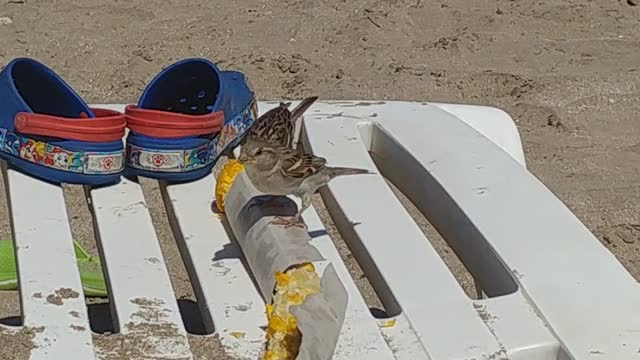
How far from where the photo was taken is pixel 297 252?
1.38 metres

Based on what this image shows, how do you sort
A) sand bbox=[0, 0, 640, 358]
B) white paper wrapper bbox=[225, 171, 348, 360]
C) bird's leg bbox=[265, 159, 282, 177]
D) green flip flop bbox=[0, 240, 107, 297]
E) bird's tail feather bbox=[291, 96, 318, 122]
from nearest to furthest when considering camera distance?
1. white paper wrapper bbox=[225, 171, 348, 360]
2. bird's leg bbox=[265, 159, 282, 177]
3. bird's tail feather bbox=[291, 96, 318, 122]
4. green flip flop bbox=[0, 240, 107, 297]
5. sand bbox=[0, 0, 640, 358]

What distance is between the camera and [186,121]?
5.28ft

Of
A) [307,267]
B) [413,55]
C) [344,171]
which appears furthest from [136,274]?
[413,55]

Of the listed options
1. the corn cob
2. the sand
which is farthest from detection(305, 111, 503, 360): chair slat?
the sand

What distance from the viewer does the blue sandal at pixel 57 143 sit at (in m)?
1.55

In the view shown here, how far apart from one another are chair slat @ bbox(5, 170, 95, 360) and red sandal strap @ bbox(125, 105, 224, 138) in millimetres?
133

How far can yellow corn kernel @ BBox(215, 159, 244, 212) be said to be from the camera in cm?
157

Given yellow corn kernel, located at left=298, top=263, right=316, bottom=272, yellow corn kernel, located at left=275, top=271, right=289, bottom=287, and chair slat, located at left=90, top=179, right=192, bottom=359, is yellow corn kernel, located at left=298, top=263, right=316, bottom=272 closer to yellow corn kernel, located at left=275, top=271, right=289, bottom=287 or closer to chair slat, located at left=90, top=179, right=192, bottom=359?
yellow corn kernel, located at left=275, top=271, right=289, bottom=287

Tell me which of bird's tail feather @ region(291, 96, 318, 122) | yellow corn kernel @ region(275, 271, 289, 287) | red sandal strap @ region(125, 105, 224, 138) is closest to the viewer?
yellow corn kernel @ region(275, 271, 289, 287)

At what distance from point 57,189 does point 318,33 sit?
1640 mm

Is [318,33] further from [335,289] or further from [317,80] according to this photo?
[335,289]

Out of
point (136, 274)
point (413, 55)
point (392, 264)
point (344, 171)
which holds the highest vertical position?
point (413, 55)

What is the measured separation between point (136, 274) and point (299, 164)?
10.0 inches

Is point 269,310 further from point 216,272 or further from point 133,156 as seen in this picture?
Result: point 133,156
